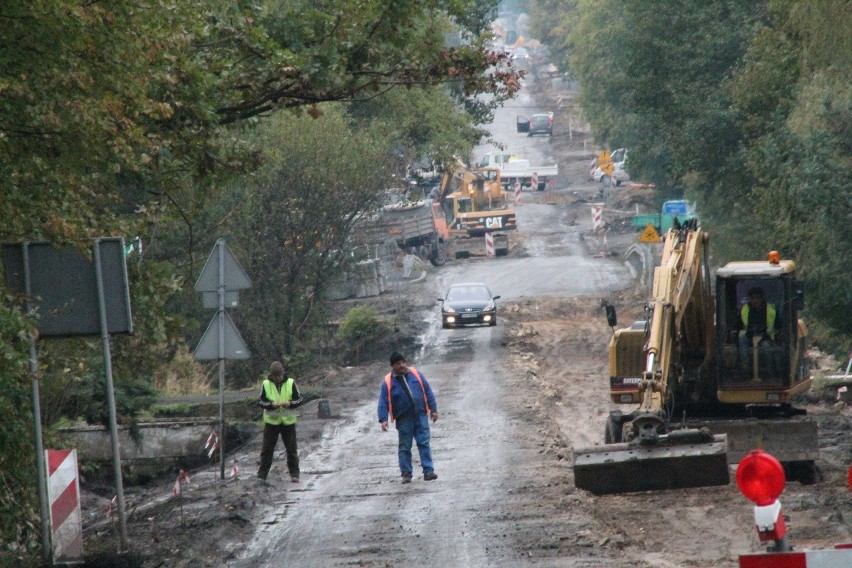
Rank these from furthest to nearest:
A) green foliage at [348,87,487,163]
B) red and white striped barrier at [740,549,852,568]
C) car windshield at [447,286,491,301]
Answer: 1. green foliage at [348,87,487,163]
2. car windshield at [447,286,491,301]
3. red and white striped barrier at [740,549,852,568]

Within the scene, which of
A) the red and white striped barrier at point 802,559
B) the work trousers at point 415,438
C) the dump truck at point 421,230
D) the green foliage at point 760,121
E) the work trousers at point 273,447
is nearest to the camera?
the red and white striped barrier at point 802,559

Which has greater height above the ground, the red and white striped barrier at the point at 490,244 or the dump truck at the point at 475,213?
the dump truck at the point at 475,213

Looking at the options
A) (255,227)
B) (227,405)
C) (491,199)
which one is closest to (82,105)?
(227,405)

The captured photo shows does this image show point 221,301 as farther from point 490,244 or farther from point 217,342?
point 490,244

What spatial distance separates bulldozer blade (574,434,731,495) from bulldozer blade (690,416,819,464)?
74.3 inches

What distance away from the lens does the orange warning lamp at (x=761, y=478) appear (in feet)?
14.0

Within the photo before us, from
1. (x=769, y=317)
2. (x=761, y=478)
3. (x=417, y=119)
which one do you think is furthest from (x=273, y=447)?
(x=417, y=119)

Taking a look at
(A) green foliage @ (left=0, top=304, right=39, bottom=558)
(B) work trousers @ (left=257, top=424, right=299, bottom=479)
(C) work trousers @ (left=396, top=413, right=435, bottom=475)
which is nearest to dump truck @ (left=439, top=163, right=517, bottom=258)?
(B) work trousers @ (left=257, top=424, right=299, bottom=479)

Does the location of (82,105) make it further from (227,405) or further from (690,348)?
(227,405)

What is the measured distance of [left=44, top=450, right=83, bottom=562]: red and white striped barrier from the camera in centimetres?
Result: 1000

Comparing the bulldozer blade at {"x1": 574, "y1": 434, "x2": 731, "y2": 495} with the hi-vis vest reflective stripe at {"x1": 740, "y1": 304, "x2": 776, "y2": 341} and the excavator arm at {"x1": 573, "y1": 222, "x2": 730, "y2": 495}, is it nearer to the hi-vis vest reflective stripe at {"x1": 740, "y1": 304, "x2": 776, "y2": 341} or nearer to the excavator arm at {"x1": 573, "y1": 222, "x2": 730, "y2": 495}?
the excavator arm at {"x1": 573, "y1": 222, "x2": 730, "y2": 495}

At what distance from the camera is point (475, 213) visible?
5531cm

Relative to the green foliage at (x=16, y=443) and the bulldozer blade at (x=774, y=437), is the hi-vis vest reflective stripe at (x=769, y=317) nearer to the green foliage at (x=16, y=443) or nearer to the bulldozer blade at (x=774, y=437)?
the bulldozer blade at (x=774, y=437)

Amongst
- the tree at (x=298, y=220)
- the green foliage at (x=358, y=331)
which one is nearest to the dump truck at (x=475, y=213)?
the green foliage at (x=358, y=331)
